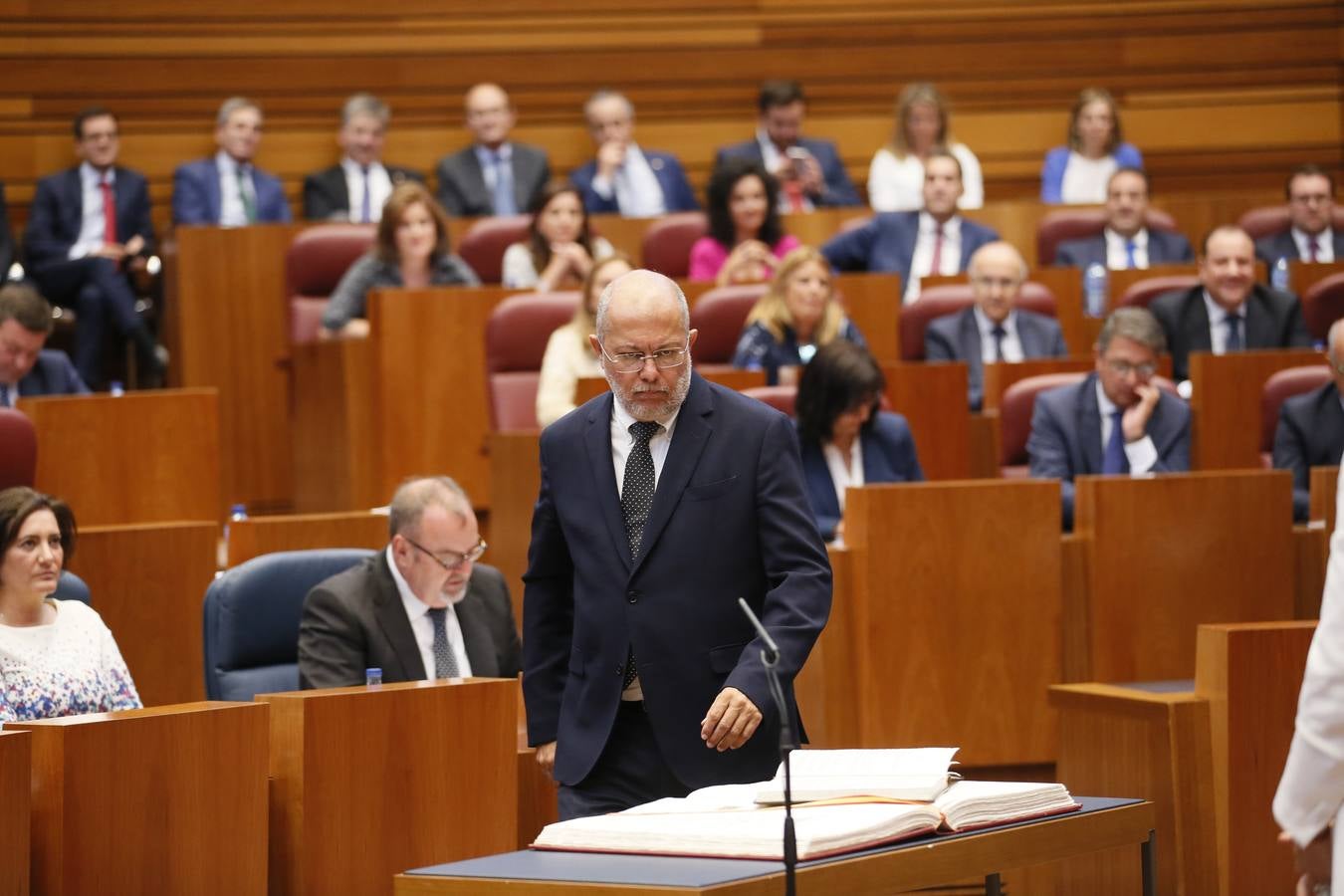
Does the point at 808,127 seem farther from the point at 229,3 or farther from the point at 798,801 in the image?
the point at 798,801

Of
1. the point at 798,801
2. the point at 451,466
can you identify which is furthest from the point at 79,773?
the point at 451,466

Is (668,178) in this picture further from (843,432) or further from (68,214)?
(843,432)

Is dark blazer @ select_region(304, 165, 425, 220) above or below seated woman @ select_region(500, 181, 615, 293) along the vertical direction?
above

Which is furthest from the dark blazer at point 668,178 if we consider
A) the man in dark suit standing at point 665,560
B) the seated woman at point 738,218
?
the man in dark suit standing at point 665,560

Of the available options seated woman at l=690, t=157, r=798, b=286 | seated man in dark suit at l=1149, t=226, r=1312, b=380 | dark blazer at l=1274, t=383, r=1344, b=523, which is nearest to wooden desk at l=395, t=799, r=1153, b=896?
dark blazer at l=1274, t=383, r=1344, b=523

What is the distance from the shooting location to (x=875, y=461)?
414cm

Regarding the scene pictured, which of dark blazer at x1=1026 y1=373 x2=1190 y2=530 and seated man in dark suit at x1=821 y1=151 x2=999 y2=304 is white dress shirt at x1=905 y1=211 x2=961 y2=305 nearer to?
seated man in dark suit at x1=821 y1=151 x2=999 y2=304

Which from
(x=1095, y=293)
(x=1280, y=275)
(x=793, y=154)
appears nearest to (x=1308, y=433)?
(x=1095, y=293)

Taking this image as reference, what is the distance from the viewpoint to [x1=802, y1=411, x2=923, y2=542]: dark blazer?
411 centimetres

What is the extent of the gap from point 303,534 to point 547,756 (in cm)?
138

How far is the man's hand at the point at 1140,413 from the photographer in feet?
14.2

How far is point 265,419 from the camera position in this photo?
18.7ft

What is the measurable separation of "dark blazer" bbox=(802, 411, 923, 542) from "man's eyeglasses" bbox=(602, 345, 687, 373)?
1788mm

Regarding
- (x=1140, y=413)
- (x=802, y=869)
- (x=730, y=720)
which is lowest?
(x=802, y=869)
